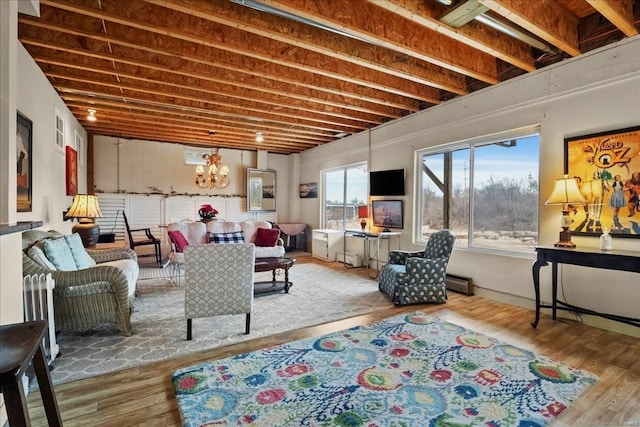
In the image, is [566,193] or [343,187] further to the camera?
[343,187]

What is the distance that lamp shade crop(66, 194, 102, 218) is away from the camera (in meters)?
4.14

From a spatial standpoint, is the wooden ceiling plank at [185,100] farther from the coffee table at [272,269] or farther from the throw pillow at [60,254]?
the coffee table at [272,269]

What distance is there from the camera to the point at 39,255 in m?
2.66

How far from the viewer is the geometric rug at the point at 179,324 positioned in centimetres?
251

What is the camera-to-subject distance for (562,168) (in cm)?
341

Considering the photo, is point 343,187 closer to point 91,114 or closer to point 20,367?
point 91,114

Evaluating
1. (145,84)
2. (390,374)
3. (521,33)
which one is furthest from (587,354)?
(145,84)

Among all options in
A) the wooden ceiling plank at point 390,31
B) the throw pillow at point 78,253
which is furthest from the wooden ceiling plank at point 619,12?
the throw pillow at point 78,253

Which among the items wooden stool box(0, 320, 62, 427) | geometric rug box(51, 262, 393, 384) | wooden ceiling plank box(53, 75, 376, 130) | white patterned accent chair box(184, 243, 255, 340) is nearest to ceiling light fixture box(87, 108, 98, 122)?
wooden ceiling plank box(53, 75, 376, 130)

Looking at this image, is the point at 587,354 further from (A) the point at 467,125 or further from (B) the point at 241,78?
(B) the point at 241,78

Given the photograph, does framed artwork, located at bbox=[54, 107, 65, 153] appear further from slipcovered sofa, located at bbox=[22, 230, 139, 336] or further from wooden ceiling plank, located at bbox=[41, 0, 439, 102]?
wooden ceiling plank, located at bbox=[41, 0, 439, 102]

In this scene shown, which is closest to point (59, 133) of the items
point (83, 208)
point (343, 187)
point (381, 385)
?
point (83, 208)

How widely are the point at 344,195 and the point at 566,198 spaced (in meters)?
4.67

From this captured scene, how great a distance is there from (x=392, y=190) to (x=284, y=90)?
2543 millimetres
